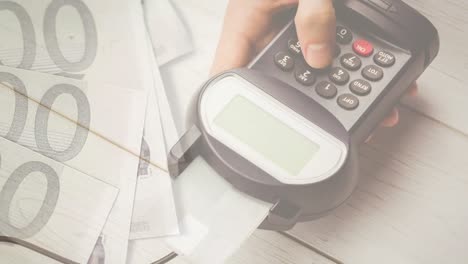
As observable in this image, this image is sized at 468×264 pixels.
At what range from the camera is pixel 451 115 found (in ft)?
1.10

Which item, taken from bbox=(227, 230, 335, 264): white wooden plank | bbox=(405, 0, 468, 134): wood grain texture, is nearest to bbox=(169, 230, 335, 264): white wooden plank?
bbox=(227, 230, 335, 264): white wooden plank

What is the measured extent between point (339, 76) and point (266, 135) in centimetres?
5

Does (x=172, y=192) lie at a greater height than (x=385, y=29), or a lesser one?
lesser

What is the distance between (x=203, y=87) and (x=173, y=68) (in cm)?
6

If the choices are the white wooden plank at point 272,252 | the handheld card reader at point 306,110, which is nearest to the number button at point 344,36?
the handheld card reader at point 306,110

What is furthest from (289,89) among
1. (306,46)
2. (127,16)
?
(127,16)

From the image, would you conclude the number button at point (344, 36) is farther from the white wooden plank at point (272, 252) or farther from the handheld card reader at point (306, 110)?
the white wooden plank at point (272, 252)

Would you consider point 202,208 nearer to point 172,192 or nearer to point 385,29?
point 172,192

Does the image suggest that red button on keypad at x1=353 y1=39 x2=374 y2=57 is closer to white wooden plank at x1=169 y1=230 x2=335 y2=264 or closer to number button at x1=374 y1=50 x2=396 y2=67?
number button at x1=374 y1=50 x2=396 y2=67

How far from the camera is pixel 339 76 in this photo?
302mm

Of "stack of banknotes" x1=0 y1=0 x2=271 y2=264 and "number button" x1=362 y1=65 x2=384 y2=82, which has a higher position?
"number button" x1=362 y1=65 x2=384 y2=82

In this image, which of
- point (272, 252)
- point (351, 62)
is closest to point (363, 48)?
point (351, 62)

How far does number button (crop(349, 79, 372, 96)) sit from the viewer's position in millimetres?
297

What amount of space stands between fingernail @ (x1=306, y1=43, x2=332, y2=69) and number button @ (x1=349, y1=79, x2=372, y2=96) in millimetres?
18
